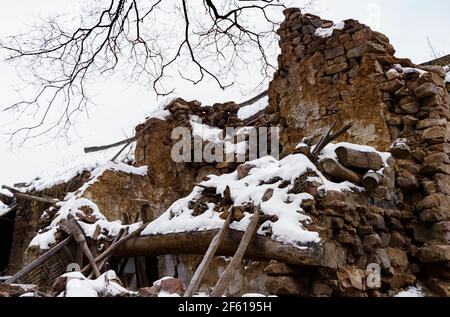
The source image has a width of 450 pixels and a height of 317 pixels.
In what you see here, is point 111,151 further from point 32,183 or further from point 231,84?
Answer: point 231,84

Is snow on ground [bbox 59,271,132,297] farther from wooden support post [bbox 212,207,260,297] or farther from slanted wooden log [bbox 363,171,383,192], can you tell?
slanted wooden log [bbox 363,171,383,192]

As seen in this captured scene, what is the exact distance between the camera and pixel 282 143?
657 centimetres

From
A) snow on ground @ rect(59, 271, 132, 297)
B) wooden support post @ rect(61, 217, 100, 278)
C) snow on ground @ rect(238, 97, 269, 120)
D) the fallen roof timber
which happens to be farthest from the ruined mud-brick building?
snow on ground @ rect(238, 97, 269, 120)

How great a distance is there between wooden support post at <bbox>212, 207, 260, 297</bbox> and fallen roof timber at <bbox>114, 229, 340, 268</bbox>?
0.10 m

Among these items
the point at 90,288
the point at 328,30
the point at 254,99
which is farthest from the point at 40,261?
the point at 254,99

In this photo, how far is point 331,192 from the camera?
3.59 meters

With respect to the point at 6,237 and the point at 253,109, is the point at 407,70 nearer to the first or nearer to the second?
the point at 253,109

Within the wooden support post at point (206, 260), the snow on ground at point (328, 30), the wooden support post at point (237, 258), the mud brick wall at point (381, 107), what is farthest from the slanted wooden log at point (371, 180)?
the snow on ground at point (328, 30)

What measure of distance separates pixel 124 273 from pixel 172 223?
2325 millimetres

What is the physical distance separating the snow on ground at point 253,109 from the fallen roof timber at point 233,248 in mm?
5984

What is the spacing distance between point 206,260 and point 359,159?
6.02 ft

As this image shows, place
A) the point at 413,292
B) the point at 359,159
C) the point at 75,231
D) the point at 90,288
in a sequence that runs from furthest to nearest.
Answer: the point at 75,231
the point at 359,159
the point at 413,292
the point at 90,288

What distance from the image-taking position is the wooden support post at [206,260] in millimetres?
2826
